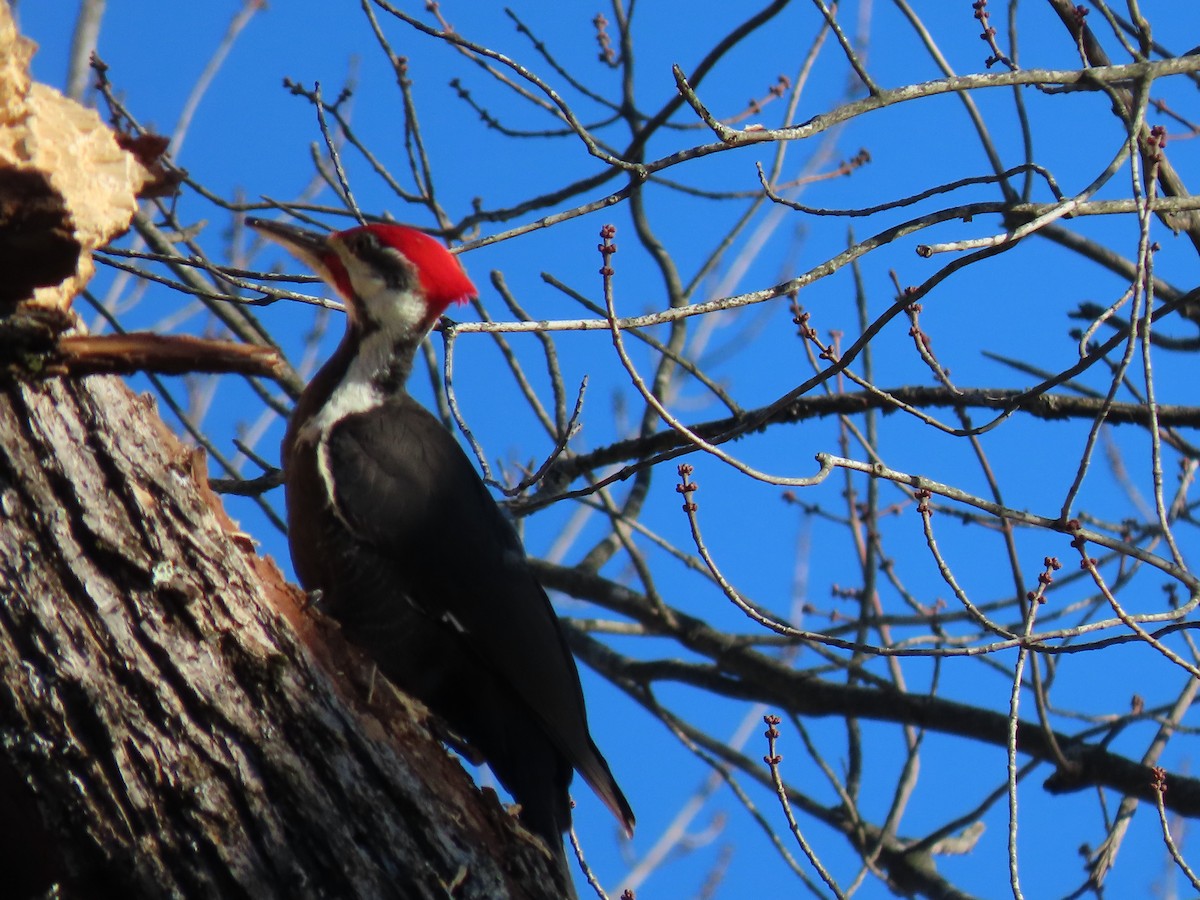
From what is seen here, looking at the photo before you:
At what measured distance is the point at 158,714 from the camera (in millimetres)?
1995

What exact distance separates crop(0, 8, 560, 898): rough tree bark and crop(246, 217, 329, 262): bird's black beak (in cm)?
146

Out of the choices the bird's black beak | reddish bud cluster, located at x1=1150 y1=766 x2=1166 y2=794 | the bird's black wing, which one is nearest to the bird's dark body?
the bird's black wing

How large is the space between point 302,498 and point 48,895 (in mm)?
1187

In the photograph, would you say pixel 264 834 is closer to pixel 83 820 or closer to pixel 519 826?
pixel 83 820

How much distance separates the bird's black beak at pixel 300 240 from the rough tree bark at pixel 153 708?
4.79 ft

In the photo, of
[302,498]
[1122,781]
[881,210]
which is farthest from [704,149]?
[1122,781]

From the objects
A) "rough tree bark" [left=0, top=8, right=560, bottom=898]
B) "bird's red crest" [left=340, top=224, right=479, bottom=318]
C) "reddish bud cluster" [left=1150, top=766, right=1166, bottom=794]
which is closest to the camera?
"rough tree bark" [left=0, top=8, right=560, bottom=898]

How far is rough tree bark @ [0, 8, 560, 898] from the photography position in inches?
77.1

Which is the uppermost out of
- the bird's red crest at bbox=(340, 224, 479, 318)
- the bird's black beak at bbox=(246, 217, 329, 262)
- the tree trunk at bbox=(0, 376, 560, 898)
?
the bird's red crest at bbox=(340, 224, 479, 318)

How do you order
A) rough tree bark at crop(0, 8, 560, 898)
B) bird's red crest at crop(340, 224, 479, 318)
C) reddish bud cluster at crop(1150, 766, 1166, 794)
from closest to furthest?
rough tree bark at crop(0, 8, 560, 898) < reddish bud cluster at crop(1150, 766, 1166, 794) < bird's red crest at crop(340, 224, 479, 318)

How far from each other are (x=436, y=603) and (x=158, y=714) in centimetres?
117

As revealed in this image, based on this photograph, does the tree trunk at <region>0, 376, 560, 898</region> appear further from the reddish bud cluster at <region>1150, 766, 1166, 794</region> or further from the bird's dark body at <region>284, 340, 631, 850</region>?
the reddish bud cluster at <region>1150, 766, 1166, 794</region>

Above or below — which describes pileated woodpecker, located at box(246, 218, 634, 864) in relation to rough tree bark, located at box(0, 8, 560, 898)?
above

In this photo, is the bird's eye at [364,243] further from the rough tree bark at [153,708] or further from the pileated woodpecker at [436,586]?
the rough tree bark at [153,708]
